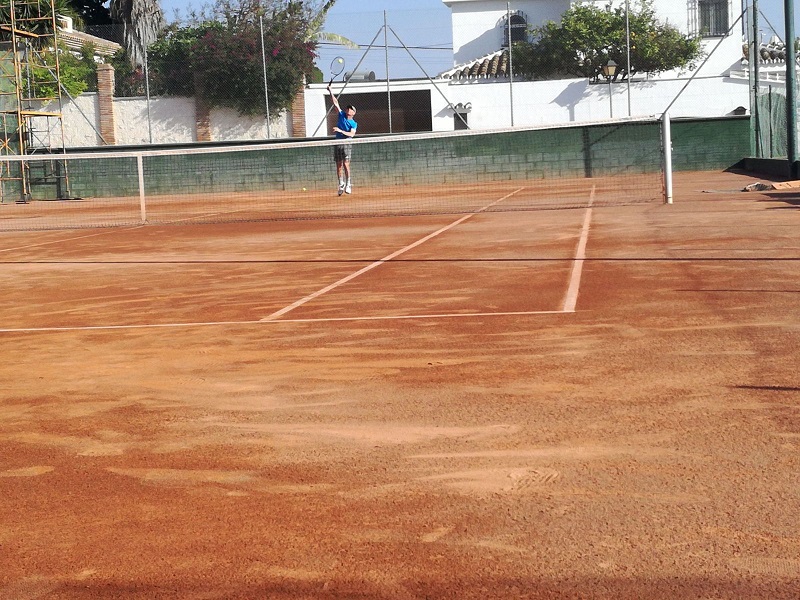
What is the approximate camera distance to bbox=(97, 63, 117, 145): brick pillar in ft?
114

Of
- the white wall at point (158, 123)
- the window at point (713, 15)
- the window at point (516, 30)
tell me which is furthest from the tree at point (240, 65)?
the window at point (713, 15)

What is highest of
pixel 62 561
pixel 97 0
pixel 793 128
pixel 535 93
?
pixel 97 0

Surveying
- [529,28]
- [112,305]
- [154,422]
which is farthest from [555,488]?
[529,28]

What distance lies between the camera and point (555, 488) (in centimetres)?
356

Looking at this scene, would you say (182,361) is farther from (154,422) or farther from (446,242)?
(446,242)

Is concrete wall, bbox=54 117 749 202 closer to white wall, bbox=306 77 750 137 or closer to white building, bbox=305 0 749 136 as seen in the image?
white building, bbox=305 0 749 136

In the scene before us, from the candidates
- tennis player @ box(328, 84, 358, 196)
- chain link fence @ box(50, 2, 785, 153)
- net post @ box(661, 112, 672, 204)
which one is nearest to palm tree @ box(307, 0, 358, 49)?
chain link fence @ box(50, 2, 785, 153)

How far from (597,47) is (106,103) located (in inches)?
731

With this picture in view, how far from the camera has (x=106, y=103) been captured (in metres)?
34.8

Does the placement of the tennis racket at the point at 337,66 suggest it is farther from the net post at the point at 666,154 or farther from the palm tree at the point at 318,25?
the net post at the point at 666,154

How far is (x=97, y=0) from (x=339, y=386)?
53810 millimetres

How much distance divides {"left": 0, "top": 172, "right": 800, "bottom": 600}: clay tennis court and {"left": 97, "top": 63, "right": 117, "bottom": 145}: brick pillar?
27008 millimetres

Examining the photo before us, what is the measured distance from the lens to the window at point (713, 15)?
46.7 metres

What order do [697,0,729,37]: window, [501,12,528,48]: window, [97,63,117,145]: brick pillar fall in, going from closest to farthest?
[97,63,117,145]: brick pillar
[697,0,729,37]: window
[501,12,528,48]: window
